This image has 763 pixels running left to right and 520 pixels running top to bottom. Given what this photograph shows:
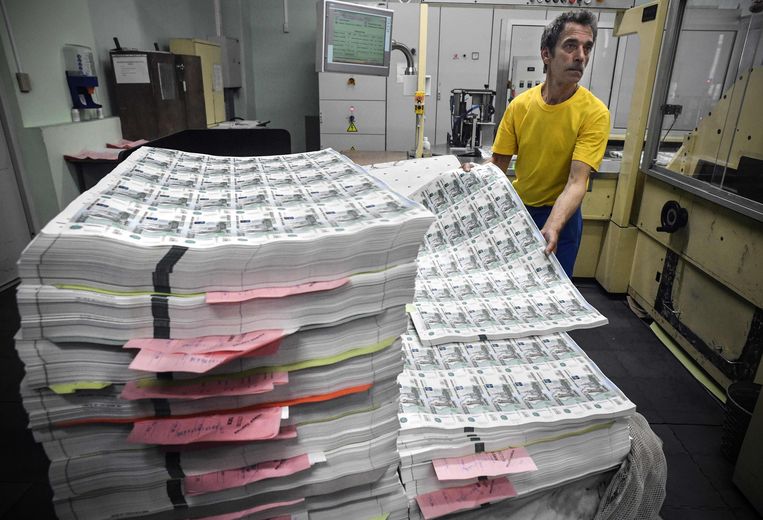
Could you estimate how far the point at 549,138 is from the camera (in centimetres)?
194

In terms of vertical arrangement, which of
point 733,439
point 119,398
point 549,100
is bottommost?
point 733,439

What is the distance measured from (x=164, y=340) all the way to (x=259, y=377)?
12 cm

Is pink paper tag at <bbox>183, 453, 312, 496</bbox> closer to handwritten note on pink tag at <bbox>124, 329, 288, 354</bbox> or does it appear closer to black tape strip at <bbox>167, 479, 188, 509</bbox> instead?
black tape strip at <bbox>167, 479, 188, 509</bbox>

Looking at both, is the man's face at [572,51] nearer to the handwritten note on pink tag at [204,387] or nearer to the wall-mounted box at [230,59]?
the handwritten note on pink tag at [204,387]

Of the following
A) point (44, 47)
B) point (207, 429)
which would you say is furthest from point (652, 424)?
point (44, 47)

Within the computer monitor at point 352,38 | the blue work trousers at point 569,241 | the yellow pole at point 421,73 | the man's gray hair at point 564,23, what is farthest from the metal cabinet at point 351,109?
the blue work trousers at point 569,241

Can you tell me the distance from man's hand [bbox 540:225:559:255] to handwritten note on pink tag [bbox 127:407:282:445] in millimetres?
986

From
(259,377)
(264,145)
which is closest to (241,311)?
(259,377)

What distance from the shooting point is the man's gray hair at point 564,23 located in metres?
1.77

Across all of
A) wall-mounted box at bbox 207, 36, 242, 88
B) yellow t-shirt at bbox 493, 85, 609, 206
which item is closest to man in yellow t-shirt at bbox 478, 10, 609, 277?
yellow t-shirt at bbox 493, 85, 609, 206

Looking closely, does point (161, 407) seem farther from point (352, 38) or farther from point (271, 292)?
point (352, 38)

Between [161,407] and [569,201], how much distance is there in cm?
151

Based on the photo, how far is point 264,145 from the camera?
5.62ft

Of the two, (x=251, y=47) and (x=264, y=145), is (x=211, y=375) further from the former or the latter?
(x=251, y=47)
